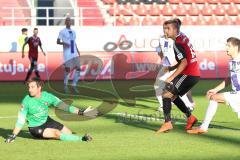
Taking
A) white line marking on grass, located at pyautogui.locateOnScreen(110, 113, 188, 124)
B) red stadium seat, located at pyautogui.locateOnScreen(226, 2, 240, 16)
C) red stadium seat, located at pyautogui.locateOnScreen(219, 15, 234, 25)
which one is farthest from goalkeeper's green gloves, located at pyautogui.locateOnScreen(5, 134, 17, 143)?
red stadium seat, located at pyautogui.locateOnScreen(226, 2, 240, 16)

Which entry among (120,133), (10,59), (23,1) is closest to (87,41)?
(10,59)

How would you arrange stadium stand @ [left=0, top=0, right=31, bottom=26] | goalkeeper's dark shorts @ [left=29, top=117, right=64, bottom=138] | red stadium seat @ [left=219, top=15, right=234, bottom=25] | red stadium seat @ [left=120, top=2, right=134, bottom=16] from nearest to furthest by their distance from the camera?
goalkeeper's dark shorts @ [left=29, top=117, right=64, bottom=138] → stadium stand @ [left=0, top=0, right=31, bottom=26] → red stadium seat @ [left=120, top=2, right=134, bottom=16] → red stadium seat @ [left=219, top=15, right=234, bottom=25]

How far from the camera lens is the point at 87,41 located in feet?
81.3

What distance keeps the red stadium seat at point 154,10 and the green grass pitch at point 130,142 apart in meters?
16.5

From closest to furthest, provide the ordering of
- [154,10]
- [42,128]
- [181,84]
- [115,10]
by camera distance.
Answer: [42,128]
[181,84]
[115,10]
[154,10]

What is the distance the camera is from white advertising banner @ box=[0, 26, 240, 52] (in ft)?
80.0

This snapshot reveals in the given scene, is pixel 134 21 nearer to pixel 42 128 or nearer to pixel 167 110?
pixel 167 110

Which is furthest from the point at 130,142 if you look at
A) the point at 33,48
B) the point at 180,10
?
the point at 180,10

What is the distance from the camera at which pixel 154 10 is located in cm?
3061

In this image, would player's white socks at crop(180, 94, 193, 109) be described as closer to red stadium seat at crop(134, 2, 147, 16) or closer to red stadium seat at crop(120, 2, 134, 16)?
red stadium seat at crop(120, 2, 134, 16)

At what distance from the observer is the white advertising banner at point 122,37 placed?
80.0 feet

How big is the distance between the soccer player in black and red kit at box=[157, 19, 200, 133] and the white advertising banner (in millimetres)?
13759

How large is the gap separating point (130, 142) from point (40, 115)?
1411mm

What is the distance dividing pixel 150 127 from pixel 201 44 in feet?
45.6
